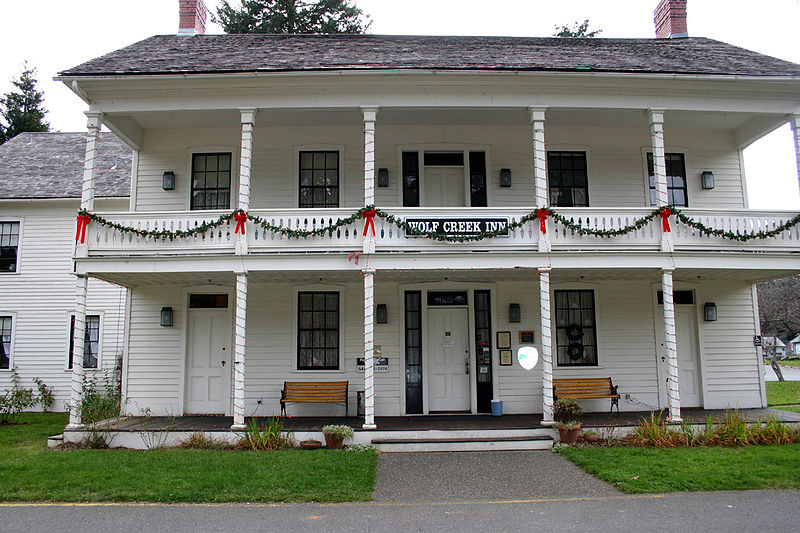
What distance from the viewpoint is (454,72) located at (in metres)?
10.6

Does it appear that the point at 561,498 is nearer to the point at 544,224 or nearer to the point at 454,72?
the point at 544,224

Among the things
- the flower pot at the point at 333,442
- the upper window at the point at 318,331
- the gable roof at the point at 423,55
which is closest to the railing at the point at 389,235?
the upper window at the point at 318,331

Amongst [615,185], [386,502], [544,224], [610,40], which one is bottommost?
[386,502]

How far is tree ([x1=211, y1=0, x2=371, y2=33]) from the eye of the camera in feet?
89.0

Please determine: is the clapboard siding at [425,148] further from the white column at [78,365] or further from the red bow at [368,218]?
the white column at [78,365]

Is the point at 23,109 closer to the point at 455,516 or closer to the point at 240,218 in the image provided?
the point at 240,218

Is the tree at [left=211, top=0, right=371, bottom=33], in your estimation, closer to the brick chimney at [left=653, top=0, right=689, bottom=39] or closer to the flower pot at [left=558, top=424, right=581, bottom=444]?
the brick chimney at [left=653, top=0, right=689, bottom=39]

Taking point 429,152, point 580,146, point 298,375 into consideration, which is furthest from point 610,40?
point 298,375

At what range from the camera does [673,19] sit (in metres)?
15.4

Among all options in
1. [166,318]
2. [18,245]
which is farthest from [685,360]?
[18,245]

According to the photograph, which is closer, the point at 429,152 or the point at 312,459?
the point at 312,459

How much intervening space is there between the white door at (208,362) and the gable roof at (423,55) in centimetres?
541

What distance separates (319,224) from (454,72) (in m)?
3.83

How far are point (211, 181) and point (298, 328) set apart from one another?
3992mm
